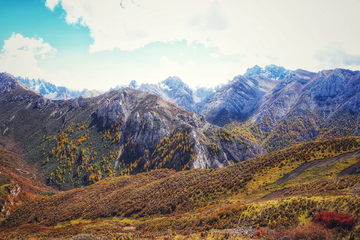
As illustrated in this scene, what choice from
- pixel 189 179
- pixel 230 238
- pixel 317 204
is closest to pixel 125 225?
pixel 189 179

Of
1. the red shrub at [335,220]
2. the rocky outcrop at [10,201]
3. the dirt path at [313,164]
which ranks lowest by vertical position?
the rocky outcrop at [10,201]

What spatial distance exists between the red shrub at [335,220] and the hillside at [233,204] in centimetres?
24

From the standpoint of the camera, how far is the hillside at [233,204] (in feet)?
62.6

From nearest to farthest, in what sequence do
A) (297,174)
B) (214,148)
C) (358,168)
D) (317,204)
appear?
(317,204) < (358,168) < (297,174) < (214,148)

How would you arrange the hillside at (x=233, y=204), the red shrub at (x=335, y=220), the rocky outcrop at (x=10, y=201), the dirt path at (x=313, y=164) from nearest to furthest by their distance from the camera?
the red shrub at (x=335, y=220) < the hillside at (x=233, y=204) < the dirt path at (x=313, y=164) < the rocky outcrop at (x=10, y=201)

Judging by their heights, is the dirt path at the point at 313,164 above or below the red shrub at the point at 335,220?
below

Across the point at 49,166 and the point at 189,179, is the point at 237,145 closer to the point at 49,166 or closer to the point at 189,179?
the point at 189,179

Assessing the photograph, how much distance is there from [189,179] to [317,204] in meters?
44.3

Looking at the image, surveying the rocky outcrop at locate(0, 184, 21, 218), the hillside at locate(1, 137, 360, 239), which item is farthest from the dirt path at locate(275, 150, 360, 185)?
the rocky outcrop at locate(0, 184, 21, 218)

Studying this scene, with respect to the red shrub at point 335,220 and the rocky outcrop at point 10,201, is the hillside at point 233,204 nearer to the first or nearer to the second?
the red shrub at point 335,220

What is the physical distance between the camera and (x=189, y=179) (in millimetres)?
59031

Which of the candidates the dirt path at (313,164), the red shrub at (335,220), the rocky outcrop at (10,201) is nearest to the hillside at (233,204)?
the dirt path at (313,164)

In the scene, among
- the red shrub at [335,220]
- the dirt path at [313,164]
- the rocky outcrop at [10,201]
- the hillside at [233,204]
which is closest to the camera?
the red shrub at [335,220]

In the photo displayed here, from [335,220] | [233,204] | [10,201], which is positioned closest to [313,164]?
[233,204]
